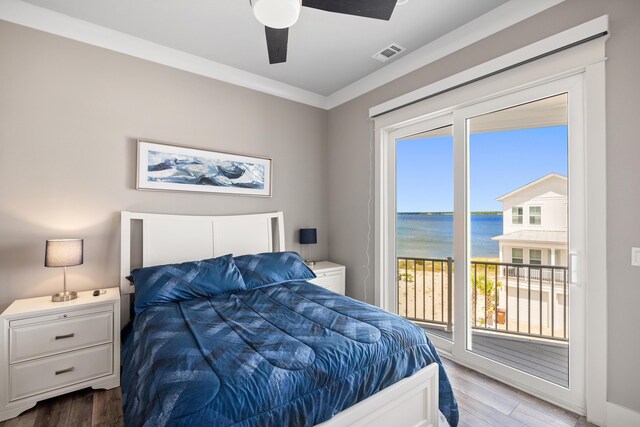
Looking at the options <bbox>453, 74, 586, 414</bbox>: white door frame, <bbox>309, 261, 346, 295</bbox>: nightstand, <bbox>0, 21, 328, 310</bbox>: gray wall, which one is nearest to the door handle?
<bbox>453, 74, 586, 414</bbox>: white door frame

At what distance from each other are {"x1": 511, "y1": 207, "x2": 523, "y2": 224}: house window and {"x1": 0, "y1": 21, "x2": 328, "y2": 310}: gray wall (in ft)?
8.84

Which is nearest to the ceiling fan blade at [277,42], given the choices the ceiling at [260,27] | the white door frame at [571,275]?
the ceiling at [260,27]

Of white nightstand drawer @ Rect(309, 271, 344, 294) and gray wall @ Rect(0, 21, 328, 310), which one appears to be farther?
white nightstand drawer @ Rect(309, 271, 344, 294)


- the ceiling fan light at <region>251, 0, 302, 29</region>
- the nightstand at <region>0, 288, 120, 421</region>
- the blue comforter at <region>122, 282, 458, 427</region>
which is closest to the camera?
the blue comforter at <region>122, 282, 458, 427</region>

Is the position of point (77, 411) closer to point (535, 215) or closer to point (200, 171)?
point (200, 171)

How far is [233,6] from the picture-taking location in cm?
226

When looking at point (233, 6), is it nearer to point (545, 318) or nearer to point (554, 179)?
point (554, 179)

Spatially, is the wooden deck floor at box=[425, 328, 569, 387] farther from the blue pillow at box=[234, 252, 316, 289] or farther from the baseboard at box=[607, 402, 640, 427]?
the blue pillow at box=[234, 252, 316, 289]

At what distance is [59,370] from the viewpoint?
2043mm

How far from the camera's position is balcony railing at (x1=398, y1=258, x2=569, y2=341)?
220 centimetres

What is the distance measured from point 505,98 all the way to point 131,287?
11.4 ft

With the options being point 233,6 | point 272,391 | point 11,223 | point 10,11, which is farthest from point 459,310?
point 10,11

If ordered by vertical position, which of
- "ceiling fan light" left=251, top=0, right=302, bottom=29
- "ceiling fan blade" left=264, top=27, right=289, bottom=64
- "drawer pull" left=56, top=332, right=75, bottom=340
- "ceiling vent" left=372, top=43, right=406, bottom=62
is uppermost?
"ceiling vent" left=372, top=43, right=406, bottom=62

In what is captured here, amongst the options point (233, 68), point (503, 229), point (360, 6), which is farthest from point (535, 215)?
point (233, 68)
